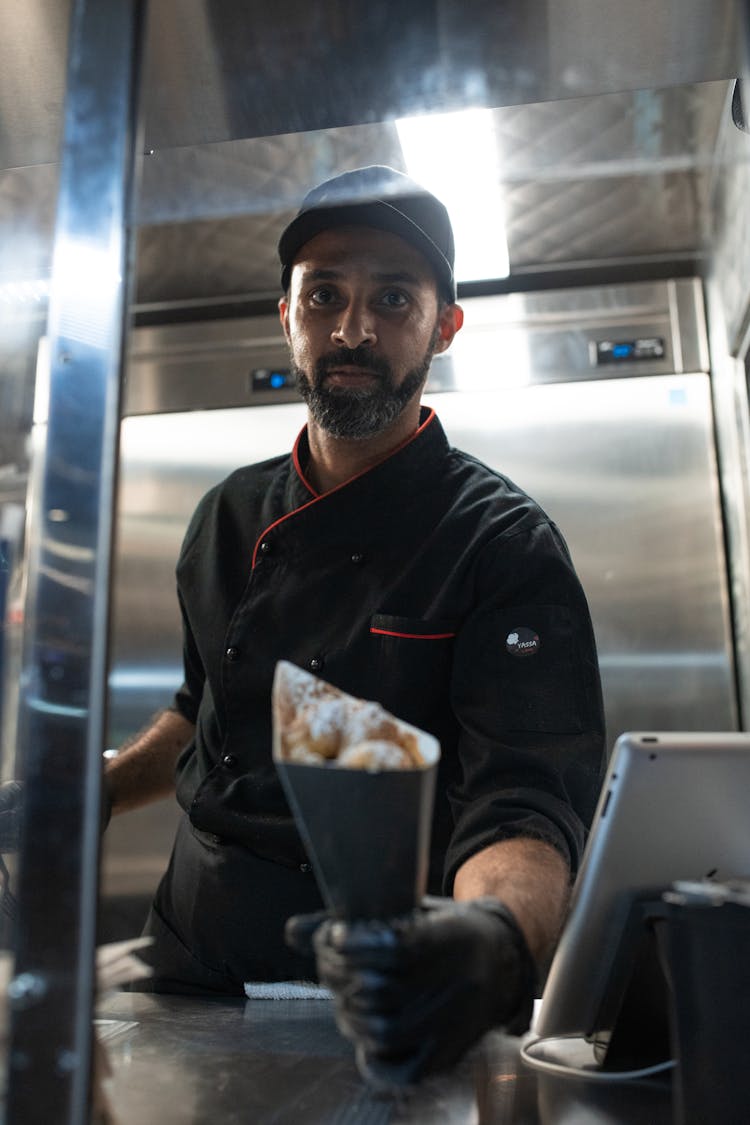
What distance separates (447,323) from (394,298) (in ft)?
0.55

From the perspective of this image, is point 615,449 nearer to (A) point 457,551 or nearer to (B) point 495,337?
(B) point 495,337

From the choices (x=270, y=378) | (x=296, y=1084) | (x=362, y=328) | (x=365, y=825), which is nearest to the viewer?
(x=365, y=825)

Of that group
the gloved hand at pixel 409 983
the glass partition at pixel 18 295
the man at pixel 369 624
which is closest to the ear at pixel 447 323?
the man at pixel 369 624

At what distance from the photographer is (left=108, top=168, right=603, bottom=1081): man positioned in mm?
1021

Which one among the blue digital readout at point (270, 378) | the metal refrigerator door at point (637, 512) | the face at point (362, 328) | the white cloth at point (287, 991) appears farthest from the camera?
the blue digital readout at point (270, 378)

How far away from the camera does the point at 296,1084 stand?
77cm

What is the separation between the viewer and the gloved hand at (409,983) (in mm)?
551

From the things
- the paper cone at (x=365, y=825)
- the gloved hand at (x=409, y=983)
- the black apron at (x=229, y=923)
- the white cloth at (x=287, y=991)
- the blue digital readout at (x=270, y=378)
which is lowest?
the white cloth at (x=287, y=991)

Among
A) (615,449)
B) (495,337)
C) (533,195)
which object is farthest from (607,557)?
(533,195)

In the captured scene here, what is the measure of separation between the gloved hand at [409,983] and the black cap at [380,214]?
644mm

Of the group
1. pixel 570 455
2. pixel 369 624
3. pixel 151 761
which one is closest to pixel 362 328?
pixel 369 624

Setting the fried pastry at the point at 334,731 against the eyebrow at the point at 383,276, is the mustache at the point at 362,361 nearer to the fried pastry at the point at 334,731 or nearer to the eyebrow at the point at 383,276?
the eyebrow at the point at 383,276

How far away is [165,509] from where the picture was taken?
2238 mm

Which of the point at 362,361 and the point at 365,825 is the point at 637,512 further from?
the point at 365,825
